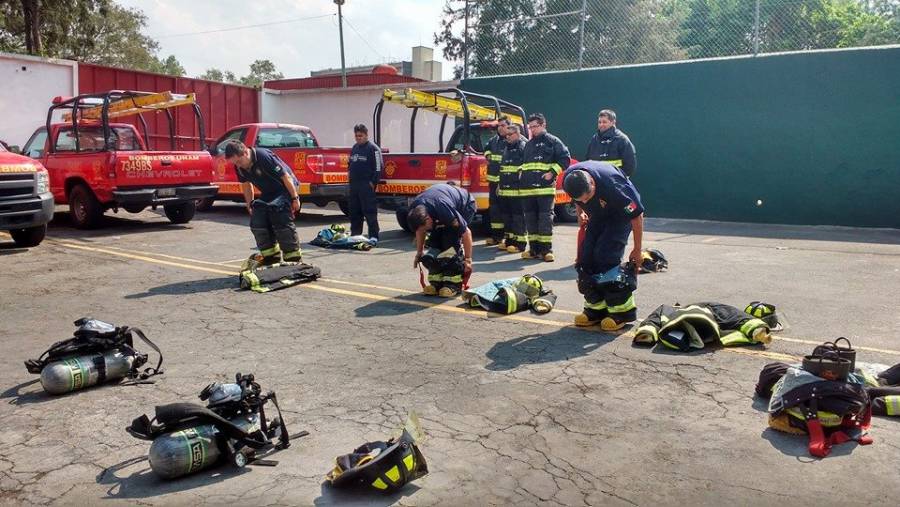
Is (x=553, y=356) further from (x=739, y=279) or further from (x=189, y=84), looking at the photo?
(x=189, y=84)

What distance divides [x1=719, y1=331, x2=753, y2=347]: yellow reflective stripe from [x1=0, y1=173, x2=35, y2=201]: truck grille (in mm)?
9039

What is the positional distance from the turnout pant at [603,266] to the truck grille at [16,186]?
774 centimetres

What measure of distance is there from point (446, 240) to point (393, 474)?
440 centimetres

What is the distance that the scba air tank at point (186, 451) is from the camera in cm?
352

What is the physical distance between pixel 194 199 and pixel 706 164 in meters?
10.2

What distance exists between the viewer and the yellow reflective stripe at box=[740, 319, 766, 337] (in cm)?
563

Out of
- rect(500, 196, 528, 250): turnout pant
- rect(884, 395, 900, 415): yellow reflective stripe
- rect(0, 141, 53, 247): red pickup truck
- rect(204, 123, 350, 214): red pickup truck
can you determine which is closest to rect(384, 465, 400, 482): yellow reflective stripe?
rect(884, 395, 900, 415): yellow reflective stripe

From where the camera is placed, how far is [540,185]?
9.95m

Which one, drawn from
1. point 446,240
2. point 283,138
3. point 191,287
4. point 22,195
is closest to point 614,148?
point 446,240

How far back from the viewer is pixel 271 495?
3422 millimetres

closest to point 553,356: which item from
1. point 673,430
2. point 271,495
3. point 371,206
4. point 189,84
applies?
point 673,430

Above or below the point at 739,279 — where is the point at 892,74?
above

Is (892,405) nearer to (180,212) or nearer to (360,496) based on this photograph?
(360,496)

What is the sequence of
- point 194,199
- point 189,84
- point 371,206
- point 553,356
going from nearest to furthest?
1. point 553,356
2. point 371,206
3. point 194,199
4. point 189,84
